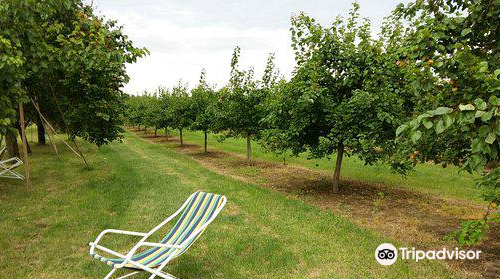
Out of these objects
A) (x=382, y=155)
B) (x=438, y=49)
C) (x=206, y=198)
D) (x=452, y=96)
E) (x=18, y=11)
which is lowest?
(x=206, y=198)

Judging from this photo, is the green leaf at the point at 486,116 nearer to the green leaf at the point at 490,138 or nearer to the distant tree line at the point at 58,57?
the green leaf at the point at 490,138

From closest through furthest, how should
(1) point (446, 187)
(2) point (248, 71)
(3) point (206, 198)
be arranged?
(3) point (206, 198) < (1) point (446, 187) < (2) point (248, 71)

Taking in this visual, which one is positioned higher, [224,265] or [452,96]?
[452,96]

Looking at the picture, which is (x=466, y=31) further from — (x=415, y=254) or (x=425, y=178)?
(x=425, y=178)

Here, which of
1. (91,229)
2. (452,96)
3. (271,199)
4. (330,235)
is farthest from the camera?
(271,199)

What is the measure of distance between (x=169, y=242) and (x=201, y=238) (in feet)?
3.91

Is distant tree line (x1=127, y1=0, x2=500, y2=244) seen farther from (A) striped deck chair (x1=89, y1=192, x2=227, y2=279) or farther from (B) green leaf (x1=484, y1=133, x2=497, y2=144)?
(A) striped deck chair (x1=89, y1=192, x2=227, y2=279)

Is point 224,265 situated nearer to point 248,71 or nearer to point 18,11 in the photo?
point 18,11

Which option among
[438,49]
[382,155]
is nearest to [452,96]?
[438,49]

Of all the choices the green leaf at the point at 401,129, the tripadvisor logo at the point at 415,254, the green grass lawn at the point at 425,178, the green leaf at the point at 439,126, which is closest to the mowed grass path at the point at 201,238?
the tripadvisor logo at the point at 415,254

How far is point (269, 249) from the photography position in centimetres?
494

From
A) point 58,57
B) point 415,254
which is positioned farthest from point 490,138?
point 58,57

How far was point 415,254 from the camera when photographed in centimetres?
483

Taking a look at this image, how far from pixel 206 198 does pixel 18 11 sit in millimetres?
3700
